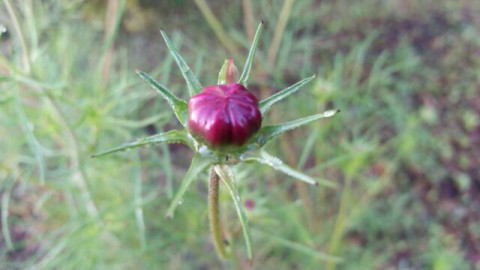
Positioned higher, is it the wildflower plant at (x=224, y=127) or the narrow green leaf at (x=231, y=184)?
the wildflower plant at (x=224, y=127)

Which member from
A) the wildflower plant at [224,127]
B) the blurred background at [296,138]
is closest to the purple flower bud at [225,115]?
the wildflower plant at [224,127]

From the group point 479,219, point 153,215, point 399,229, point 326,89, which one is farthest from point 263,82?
point 479,219

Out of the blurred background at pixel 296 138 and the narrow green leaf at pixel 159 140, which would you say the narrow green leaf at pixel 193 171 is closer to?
the narrow green leaf at pixel 159 140

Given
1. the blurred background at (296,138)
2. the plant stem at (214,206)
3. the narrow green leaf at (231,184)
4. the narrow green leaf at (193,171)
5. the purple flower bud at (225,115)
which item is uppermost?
the purple flower bud at (225,115)

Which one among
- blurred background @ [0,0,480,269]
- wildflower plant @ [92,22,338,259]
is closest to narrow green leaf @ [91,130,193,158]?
wildflower plant @ [92,22,338,259]

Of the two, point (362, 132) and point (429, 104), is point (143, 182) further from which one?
point (429, 104)

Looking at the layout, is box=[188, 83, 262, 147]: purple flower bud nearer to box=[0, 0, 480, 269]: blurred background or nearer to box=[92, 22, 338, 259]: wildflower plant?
box=[92, 22, 338, 259]: wildflower plant
